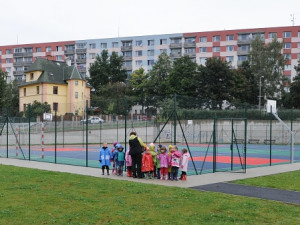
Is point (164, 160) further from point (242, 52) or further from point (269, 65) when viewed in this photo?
point (242, 52)

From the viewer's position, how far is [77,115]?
28.4 metres

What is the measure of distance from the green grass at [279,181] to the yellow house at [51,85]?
51.8m

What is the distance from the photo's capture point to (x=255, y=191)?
1259 cm

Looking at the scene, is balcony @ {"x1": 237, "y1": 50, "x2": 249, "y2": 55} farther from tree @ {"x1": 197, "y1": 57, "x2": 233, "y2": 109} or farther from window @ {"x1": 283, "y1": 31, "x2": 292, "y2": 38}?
tree @ {"x1": 197, "y1": 57, "x2": 233, "y2": 109}

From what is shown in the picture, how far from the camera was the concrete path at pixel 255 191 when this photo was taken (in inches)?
450

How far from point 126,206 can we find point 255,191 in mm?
4604

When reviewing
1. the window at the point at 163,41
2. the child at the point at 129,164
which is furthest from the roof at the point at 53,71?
the child at the point at 129,164

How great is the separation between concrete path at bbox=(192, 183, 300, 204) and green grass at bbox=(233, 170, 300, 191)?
1.99ft

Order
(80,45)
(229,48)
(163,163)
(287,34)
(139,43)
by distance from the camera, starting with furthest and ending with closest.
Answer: (80,45) → (139,43) → (229,48) → (287,34) → (163,163)

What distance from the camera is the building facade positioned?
247 feet

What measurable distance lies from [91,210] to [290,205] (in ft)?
16.2

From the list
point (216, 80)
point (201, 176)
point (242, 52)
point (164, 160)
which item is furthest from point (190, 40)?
point (164, 160)

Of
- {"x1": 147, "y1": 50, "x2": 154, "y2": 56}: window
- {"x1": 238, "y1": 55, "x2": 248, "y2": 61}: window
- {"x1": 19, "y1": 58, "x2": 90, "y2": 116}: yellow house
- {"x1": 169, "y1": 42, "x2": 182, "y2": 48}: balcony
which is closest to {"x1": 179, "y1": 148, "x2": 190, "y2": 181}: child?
{"x1": 19, "y1": 58, "x2": 90, "y2": 116}: yellow house

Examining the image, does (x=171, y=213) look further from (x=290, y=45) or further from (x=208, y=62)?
(x=290, y=45)
